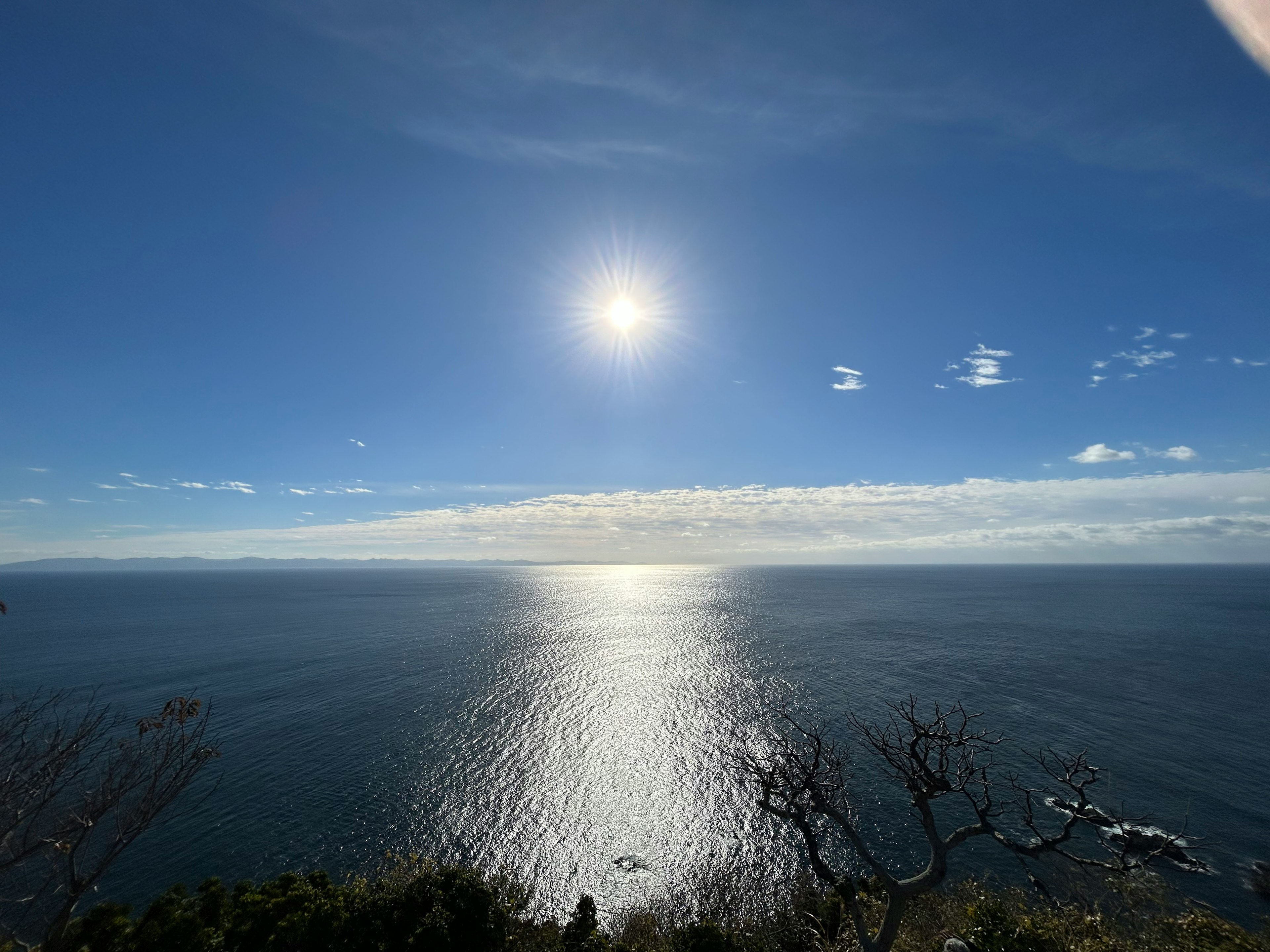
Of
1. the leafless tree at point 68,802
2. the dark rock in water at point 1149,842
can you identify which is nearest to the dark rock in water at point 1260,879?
the dark rock in water at point 1149,842

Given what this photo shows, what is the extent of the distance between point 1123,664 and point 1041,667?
1717 cm

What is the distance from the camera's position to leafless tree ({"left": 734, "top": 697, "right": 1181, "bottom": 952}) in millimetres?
22641

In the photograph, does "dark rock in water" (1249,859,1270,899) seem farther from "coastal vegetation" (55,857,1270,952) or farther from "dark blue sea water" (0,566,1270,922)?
"coastal vegetation" (55,857,1270,952)

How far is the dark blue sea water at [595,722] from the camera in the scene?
145 feet

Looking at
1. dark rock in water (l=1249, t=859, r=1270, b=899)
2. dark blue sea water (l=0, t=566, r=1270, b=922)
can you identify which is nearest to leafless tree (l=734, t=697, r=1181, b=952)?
dark blue sea water (l=0, t=566, r=1270, b=922)

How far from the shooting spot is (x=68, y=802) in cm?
4550

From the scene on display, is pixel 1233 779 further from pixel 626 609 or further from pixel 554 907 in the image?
pixel 626 609

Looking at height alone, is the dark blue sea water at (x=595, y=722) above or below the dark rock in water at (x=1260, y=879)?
above

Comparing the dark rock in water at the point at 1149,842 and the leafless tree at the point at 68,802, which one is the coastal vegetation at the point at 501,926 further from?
the dark rock in water at the point at 1149,842

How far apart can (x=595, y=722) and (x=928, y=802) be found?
47126 mm

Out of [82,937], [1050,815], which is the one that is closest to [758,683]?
[1050,815]

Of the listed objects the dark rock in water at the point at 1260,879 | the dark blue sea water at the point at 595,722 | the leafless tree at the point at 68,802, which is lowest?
the dark rock in water at the point at 1260,879

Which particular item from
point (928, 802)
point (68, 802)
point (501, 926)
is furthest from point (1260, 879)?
point (68, 802)

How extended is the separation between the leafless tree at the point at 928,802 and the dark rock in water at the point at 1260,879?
4.20 metres
